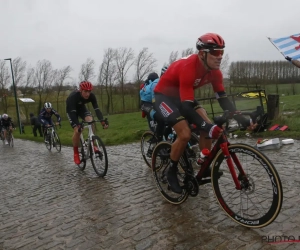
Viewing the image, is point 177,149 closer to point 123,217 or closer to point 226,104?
point 226,104

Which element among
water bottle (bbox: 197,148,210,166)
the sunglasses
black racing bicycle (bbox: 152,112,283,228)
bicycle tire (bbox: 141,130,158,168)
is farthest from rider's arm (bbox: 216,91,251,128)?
bicycle tire (bbox: 141,130,158,168)

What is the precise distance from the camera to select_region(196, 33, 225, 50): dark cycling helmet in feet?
11.6

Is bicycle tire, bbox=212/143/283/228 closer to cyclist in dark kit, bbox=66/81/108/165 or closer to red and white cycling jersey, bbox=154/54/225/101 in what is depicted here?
red and white cycling jersey, bbox=154/54/225/101

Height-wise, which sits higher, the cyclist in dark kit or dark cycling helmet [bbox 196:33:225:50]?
dark cycling helmet [bbox 196:33:225:50]

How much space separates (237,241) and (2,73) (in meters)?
52.8

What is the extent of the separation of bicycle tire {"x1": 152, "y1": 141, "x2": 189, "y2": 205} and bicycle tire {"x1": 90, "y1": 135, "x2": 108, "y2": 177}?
2132mm

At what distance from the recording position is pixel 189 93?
3.67 m

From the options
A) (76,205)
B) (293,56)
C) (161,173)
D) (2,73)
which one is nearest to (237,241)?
(161,173)

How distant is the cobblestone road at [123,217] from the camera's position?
10.9 feet

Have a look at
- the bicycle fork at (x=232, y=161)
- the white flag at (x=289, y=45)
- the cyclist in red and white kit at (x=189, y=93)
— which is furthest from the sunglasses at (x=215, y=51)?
the white flag at (x=289, y=45)

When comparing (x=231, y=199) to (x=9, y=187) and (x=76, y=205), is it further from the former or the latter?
(x=9, y=187)

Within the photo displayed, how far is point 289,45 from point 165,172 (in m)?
3.63

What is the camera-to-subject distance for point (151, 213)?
421 centimetres

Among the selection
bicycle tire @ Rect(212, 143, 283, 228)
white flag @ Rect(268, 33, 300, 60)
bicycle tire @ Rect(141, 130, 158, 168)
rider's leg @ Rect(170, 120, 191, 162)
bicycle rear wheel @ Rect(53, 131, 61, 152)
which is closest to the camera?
bicycle tire @ Rect(212, 143, 283, 228)
